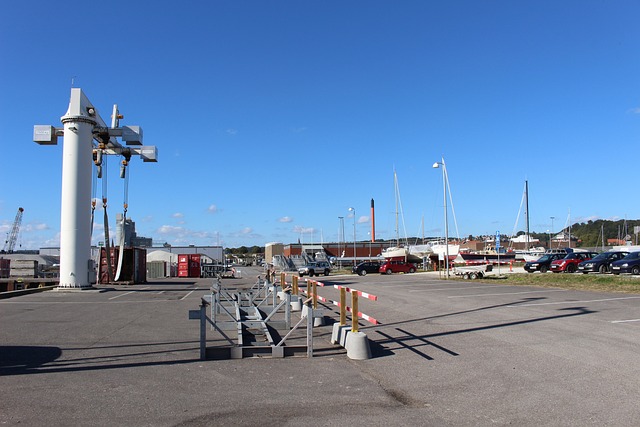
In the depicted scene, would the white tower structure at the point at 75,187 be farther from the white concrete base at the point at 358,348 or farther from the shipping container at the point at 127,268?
the white concrete base at the point at 358,348

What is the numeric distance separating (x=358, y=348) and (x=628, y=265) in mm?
28236

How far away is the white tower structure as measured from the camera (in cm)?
2831

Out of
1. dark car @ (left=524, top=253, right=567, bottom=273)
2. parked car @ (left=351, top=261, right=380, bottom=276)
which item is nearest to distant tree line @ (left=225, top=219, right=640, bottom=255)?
parked car @ (left=351, top=261, right=380, bottom=276)

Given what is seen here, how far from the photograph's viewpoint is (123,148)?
33.9 meters

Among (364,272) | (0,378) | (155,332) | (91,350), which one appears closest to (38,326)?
(155,332)

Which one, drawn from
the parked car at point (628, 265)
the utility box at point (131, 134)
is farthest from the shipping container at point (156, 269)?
the parked car at point (628, 265)

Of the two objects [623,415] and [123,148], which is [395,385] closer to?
→ [623,415]

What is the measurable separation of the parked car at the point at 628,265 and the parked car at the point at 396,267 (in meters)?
24.5

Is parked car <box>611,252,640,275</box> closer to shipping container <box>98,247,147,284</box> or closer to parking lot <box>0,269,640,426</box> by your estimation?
parking lot <box>0,269,640,426</box>

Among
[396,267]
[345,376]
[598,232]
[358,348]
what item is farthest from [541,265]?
[598,232]

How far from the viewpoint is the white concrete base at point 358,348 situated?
9.21 metres

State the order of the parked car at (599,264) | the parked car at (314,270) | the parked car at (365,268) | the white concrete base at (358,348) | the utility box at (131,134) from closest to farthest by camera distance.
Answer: the white concrete base at (358,348), the utility box at (131,134), the parked car at (599,264), the parked car at (314,270), the parked car at (365,268)

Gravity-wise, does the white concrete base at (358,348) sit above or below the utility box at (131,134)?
below

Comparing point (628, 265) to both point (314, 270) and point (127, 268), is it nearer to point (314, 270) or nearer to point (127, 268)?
point (314, 270)
